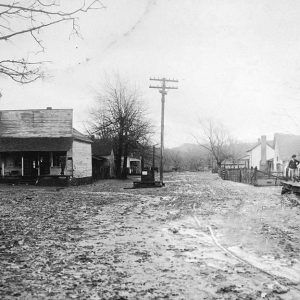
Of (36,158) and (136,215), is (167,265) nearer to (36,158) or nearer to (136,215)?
(136,215)

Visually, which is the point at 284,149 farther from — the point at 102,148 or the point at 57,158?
the point at 57,158

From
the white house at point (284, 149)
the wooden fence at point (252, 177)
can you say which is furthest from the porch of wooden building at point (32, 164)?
the white house at point (284, 149)

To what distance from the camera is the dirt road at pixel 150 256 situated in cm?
509

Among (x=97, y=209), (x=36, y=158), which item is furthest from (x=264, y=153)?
(x=97, y=209)

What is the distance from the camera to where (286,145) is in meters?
50.3

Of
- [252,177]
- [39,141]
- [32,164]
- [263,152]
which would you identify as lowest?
[252,177]

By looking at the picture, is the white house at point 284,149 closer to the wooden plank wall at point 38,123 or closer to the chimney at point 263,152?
the chimney at point 263,152

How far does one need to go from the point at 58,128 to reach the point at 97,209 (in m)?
21.6

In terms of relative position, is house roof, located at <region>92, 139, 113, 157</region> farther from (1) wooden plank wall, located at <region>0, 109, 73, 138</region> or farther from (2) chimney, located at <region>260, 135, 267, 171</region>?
(2) chimney, located at <region>260, 135, 267, 171</region>

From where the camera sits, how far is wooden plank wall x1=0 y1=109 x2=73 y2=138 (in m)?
34.6

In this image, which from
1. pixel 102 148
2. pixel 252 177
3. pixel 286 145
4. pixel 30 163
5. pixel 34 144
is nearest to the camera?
pixel 252 177

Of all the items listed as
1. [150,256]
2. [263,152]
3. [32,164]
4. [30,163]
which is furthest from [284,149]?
[150,256]

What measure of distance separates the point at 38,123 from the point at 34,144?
2.44 meters

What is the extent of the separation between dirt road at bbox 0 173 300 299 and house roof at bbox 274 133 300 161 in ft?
126
